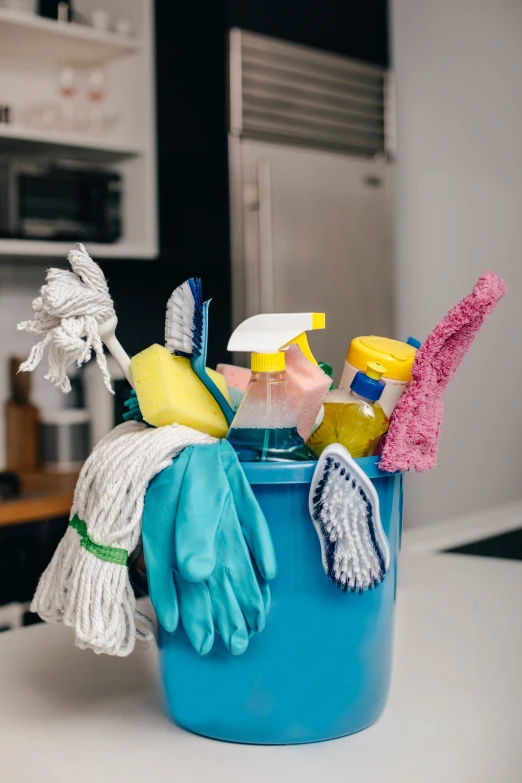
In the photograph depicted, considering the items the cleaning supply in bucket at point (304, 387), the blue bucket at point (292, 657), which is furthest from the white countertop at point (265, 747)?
the cleaning supply in bucket at point (304, 387)

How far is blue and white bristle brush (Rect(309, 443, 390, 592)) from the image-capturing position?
2.04 ft

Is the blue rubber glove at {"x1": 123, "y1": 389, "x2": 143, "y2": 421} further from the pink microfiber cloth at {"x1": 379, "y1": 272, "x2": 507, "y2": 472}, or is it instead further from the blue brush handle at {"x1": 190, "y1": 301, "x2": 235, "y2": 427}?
the pink microfiber cloth at {"x1": 379, "y1": 272, "x2": 507, "y2": 472}

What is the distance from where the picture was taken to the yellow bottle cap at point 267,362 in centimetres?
66

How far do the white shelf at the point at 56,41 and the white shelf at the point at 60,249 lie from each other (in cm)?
55

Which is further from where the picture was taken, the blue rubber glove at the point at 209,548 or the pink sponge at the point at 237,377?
the pink sponge at the point at 237,377

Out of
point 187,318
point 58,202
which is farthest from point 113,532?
point 58,202

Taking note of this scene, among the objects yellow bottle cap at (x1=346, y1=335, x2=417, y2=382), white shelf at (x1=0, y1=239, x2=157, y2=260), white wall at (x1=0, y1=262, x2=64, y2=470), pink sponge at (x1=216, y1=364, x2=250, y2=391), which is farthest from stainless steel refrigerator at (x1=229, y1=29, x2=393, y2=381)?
yellow bottle cap at (x1=346, y1=335, x2=417, y2=382)

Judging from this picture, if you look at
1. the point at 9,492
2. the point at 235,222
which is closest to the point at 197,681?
the point at 9,492

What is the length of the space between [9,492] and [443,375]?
178 centimetres

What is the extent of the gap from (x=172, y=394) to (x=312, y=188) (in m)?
2.07

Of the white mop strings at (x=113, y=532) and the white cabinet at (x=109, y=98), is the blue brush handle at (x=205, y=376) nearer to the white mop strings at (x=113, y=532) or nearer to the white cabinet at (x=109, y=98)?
the white mop strings at (x=113, y=532)

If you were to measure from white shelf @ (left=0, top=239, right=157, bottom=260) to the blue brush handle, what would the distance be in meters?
1.73

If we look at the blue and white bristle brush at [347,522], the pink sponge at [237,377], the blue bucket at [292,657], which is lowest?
the blue bucket at [292,657]

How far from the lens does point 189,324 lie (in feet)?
2.29
